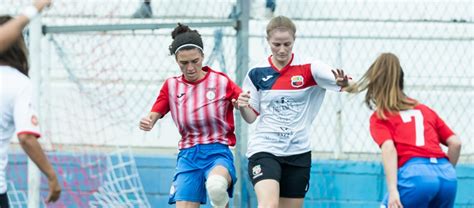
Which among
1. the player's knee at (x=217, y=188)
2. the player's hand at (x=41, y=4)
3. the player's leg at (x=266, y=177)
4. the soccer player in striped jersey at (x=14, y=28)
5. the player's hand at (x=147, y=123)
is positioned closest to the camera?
the soccer player in striped jersey at (x=14, y=28)

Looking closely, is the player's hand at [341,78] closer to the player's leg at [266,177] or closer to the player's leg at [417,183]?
the player's leg at [266,177]

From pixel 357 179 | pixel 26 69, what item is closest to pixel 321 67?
pixel 357 179

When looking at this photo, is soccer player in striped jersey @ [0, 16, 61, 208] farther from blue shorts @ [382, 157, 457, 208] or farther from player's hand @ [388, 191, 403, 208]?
blue shorts @ [382, 157, 457, 208]

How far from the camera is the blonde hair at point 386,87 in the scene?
628cm

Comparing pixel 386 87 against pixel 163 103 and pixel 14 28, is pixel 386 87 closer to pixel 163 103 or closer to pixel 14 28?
pixel 163 103

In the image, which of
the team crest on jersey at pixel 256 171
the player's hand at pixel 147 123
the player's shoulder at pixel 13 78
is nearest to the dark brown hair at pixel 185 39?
the player's hand at pixel 147 123

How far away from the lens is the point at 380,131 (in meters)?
6.27

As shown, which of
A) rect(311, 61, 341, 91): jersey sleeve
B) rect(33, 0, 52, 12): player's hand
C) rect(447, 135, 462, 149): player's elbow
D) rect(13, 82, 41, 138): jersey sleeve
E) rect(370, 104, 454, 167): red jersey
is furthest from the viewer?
rect(311, 61, 341, 91): jersey sleeve

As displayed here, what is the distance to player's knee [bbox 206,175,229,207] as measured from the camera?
22.4 ft

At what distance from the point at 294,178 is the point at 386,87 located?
1385 millimetres

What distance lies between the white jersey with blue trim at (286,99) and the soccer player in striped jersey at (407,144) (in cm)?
95

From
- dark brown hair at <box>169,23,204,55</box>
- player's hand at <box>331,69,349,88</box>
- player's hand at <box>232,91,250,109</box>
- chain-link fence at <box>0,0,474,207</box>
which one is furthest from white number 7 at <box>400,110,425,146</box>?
chain-link fence at <box>0,0,474,207</box>

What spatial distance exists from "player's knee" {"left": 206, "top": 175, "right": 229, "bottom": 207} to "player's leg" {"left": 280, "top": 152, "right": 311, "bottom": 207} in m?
0.64

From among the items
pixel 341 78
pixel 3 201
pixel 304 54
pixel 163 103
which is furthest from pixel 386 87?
pixel 304 54
